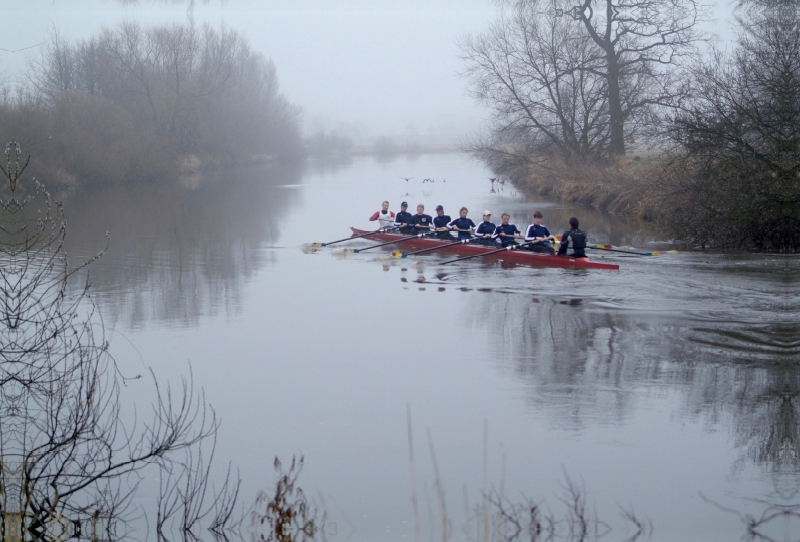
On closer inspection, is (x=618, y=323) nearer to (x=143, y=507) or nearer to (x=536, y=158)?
(x=143, y=507)

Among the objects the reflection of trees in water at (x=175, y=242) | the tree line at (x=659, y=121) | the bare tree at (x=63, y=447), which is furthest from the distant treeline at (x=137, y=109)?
the bare tree at (x=63, y=447)

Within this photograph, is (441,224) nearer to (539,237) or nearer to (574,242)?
(539,237)

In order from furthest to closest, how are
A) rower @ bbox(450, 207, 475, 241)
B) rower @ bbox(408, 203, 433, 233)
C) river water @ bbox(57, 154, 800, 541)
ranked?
rower @ bbox(408, 203, 433, 233) → rower @ bbox(450, 207, 475, 241) → river water @ bbox(57, 154, 800, 541)

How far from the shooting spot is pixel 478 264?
18.8m

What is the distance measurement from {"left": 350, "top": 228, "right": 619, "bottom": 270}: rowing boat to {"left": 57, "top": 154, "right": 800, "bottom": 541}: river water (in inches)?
9.4

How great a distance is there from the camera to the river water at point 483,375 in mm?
6938

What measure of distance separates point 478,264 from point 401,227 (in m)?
3.93

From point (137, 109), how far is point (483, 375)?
50222mm

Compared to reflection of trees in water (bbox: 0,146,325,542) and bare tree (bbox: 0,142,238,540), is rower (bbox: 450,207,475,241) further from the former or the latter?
reflection of trees in water (bbox: 0,146,325,542)

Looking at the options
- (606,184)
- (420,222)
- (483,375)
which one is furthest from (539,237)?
(606,184)

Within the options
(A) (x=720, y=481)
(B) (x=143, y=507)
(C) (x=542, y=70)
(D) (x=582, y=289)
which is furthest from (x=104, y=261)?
(C) (x=542, y=70)

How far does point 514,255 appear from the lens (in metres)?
18.1

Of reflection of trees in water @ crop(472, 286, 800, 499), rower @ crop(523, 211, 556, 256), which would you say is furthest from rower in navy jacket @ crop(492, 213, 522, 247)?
reflection of trees in water @ crop(472, 286, 800, 499)

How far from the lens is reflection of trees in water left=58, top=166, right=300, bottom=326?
48.4 feet
